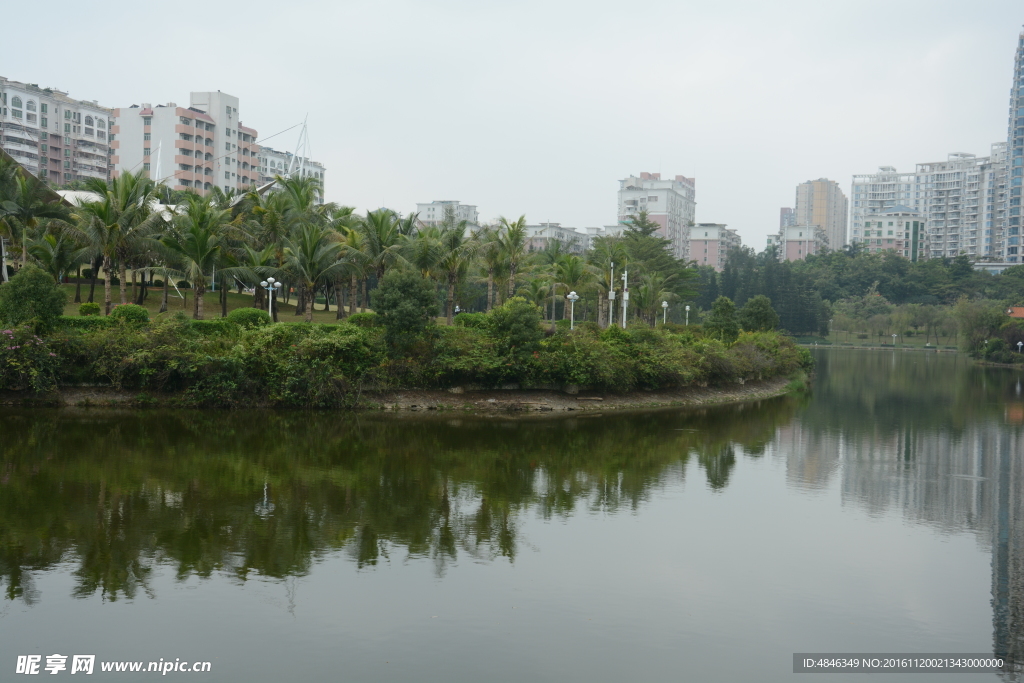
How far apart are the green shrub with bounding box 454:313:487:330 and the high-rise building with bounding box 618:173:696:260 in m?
99.0

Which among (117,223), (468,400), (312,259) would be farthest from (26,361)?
(468,400)

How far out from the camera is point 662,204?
131625 mm

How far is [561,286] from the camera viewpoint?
4153cm

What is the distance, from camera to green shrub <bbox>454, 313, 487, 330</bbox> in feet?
96.5

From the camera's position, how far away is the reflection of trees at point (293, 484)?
11.3m

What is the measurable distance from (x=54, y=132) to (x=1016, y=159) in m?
132

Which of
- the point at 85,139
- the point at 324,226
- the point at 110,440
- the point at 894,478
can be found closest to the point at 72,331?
the point at 110,440

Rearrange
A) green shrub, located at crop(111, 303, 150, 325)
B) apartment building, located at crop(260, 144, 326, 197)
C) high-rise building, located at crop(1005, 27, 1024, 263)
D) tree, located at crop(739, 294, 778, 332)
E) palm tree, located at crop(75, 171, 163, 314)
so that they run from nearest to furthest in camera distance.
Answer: green shrub, located at crop(111, 303, 150, 325) < palm tree, located at crop(75, 171, 163, 314) < tree, located at crop(739, 294, 778, 332) < apartment building, located at crop(260, 144, 326, 197) < high-rise building, located at crop(1005, 27, 1024, 263)

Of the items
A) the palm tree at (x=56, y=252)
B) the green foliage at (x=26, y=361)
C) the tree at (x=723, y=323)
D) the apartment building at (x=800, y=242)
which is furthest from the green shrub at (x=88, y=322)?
the apartment building at (x=800, y=242)

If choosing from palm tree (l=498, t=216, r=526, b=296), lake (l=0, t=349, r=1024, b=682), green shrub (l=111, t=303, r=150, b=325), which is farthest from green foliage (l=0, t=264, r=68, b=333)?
palm tree (l=498, t=216, r=526, b=296)

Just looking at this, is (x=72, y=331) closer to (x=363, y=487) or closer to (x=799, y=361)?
(x=363, y=487)

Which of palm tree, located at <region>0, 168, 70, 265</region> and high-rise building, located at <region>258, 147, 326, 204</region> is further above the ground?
high-rise building, located at <region>258, 147, 326, 204</region>

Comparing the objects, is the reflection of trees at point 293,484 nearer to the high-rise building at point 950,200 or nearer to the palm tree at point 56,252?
the palm tree at point 56,252

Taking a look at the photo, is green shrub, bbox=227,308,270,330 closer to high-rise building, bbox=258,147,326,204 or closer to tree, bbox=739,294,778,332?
tree, bbox=739,294,778,332
